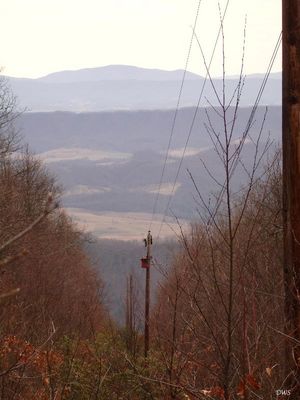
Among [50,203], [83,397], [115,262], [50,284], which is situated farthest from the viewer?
[115,262]

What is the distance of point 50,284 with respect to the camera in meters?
27.9

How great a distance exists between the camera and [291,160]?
5.45m

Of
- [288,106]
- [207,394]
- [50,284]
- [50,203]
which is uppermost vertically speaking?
[288,106]

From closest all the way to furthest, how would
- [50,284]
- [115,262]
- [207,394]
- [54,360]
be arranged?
[207,394], [54,360], [50,284], [115,262]

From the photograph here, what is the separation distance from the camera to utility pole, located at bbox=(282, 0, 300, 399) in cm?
541

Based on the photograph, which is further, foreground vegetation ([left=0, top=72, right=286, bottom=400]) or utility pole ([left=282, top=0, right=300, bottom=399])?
utility pole ([left=282, top=0, right=300, bottom=399])

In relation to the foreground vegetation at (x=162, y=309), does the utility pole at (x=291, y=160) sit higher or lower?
higher

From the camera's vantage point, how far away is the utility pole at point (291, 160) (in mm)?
5414

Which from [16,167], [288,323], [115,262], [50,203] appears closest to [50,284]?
[16,167]

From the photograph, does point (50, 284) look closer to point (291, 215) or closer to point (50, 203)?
point (291, 215)

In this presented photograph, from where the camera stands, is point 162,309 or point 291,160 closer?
point 291,160

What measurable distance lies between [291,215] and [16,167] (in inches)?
1403

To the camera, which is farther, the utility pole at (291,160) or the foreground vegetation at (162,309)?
the utility pole at (291,160)

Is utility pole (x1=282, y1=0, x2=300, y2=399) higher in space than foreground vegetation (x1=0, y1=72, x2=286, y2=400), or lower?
higher
